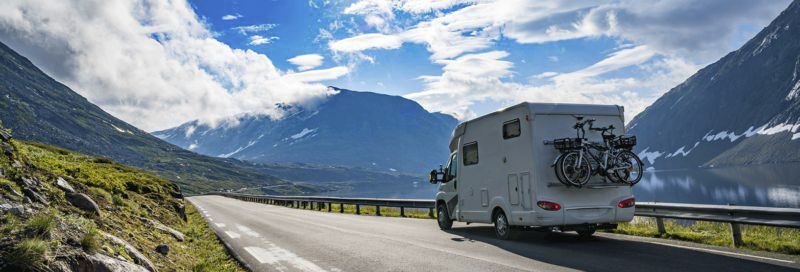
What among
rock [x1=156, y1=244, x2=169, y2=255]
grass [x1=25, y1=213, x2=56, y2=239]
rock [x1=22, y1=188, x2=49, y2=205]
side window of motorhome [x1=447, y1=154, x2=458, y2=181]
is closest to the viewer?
grass [x1=25, y1=213, x2=56, y2=239]

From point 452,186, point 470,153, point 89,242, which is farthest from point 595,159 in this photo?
point 89,242

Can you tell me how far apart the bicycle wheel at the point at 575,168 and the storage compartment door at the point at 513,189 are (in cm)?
118

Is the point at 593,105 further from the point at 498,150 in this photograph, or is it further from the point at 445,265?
the point at 445,265

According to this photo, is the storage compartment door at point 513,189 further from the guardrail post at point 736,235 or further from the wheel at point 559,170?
the guardrail post at point 736,235

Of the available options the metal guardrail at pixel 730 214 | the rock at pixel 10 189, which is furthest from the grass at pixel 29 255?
the metal guardrail at pixel 730 214

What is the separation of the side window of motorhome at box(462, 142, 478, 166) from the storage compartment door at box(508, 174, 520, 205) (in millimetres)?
1787

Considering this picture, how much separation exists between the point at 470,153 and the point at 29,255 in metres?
10.4

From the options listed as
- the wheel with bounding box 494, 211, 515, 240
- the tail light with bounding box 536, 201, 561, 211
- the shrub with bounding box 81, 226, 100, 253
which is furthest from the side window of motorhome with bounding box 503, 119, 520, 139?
the shrub with bounding box 81, 226, 100, 253

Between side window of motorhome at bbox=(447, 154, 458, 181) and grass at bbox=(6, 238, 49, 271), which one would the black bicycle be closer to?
side window of motorhome at bbox=(447, 154, 458, 181)

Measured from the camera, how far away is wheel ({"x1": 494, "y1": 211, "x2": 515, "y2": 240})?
38.8ft

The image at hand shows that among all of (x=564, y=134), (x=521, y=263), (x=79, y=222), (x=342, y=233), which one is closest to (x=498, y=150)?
(x=564, y=134)

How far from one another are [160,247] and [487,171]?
751 centimetres

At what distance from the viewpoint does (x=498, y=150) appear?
39.8ft

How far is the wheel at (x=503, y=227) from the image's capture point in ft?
38.8
